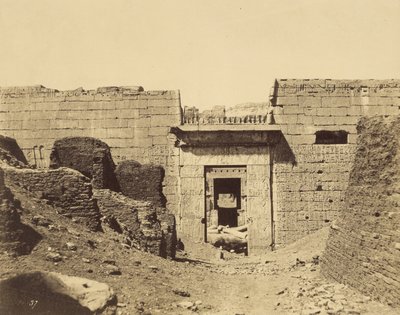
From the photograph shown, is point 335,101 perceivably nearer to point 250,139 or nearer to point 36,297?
point 250,139

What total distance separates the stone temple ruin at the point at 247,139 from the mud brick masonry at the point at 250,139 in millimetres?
30

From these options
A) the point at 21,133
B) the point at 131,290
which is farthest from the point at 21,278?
the point at 21,133

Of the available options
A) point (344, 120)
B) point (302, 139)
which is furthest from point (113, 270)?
point (344, 120)

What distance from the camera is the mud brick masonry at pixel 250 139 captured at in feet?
52.9

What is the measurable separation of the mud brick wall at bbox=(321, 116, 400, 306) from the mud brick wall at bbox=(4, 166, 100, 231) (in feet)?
13.9

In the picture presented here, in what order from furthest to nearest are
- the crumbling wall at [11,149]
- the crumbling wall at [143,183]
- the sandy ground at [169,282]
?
the crumbling wall at [143,183]
the crumbling wall at [11,149]
the sandy ground at [169,282]

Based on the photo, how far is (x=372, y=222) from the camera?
25.7 feet

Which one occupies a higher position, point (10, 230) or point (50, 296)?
point (10, 230)

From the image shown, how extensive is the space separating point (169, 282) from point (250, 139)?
889 cm

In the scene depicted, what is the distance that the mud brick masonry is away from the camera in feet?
52.9

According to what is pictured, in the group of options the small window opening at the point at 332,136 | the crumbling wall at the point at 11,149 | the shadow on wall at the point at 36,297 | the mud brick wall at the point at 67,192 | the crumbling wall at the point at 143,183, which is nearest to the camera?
the shadow on wall at the point at 36,297

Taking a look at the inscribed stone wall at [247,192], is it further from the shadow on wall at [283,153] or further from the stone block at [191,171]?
the shadow on wall at [283,153]

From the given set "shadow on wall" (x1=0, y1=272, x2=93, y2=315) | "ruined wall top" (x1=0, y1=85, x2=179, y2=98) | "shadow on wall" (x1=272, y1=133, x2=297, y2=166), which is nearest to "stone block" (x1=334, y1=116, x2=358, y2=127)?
"shadow on wall" (x1=272, y1=133, x2=297, y2=166)

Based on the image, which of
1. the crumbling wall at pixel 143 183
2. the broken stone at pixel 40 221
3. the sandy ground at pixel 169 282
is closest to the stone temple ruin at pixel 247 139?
the crumbling wall at pixel 143 183
